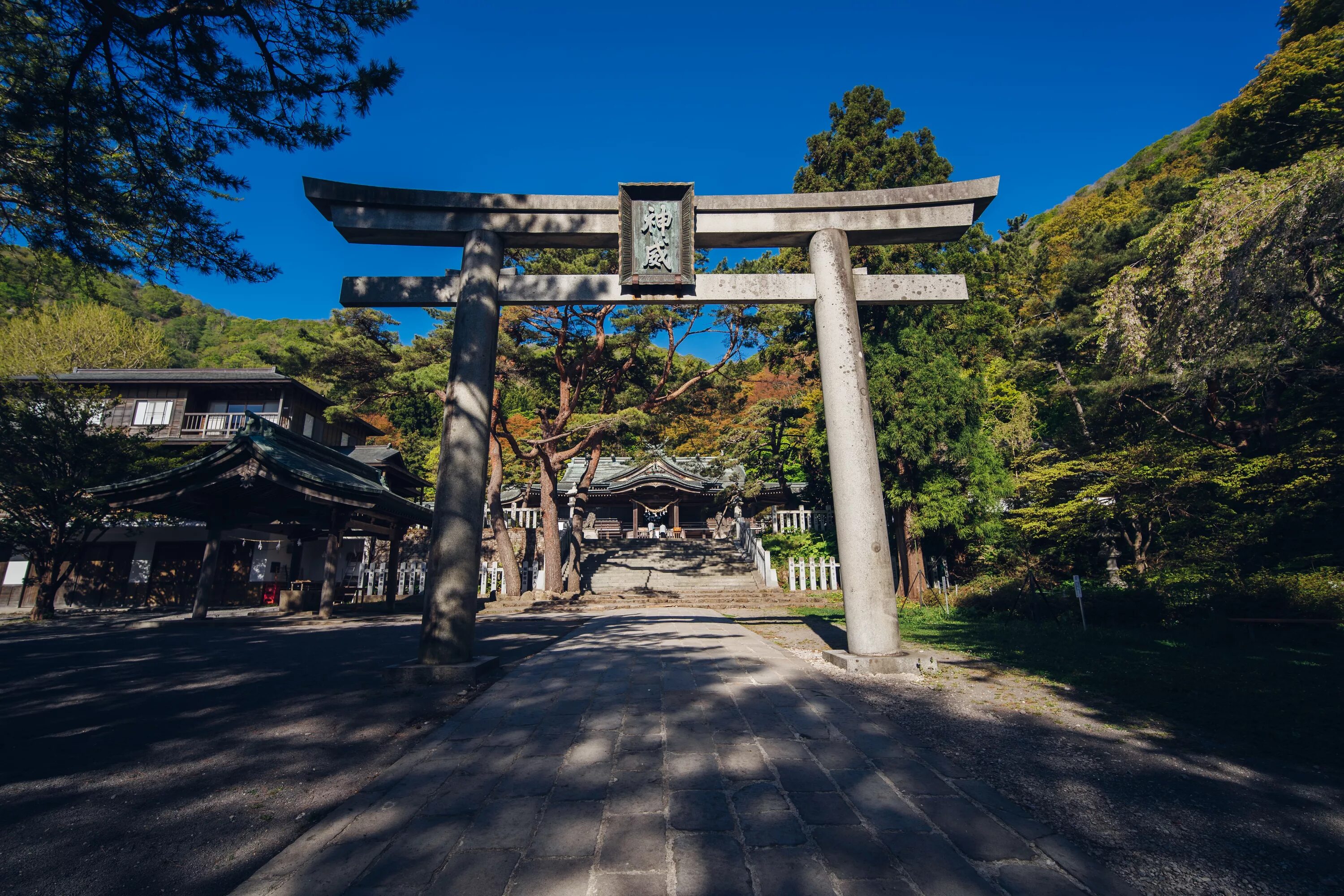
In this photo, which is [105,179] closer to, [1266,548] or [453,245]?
[453,245]

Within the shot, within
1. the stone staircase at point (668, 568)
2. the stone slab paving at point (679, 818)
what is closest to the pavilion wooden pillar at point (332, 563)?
the stone staircase at point (668, 568)

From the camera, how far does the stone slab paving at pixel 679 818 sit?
1.86 metres

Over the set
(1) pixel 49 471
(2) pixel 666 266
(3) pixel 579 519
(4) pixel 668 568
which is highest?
(2) pixel 666 266

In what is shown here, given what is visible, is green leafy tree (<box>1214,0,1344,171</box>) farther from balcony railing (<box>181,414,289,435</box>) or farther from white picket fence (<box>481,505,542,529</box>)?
Result: balcony railing (<box>181,414,289,435</box>)

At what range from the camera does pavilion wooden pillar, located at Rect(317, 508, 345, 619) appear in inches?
490

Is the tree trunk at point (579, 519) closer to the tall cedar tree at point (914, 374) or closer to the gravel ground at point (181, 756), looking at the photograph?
the tall cedar tree at point (914, 374)

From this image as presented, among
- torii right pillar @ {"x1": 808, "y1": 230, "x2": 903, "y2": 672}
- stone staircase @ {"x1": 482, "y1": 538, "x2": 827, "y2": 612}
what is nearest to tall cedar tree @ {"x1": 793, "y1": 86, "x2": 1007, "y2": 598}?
stone staircase @ {"x1": 482, "y1": 538, "x2": 827, "y2": 612}

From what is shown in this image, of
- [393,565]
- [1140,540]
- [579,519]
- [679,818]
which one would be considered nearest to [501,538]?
[579,519]

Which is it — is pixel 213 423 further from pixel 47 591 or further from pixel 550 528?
pixel 550 528

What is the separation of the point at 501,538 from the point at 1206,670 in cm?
1553

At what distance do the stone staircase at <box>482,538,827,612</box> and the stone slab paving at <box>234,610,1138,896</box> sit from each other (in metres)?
10.6

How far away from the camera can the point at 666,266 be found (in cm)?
626

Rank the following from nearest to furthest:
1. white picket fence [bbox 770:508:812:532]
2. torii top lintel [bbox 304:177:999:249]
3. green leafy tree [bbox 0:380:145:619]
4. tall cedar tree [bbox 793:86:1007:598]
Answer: torii top lintel [bbox 304:177:999:249]
green leafy tree [bbox 0:380:145:619]
tall cedar tree [bbox 793:86:1007:598]
white picket fence [bbox 770:508:812:532]

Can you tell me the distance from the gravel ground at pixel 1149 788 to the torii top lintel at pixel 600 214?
5.03 meters
